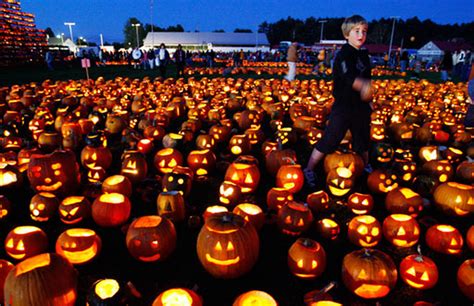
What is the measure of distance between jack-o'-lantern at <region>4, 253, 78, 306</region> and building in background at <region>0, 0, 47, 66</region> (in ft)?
112

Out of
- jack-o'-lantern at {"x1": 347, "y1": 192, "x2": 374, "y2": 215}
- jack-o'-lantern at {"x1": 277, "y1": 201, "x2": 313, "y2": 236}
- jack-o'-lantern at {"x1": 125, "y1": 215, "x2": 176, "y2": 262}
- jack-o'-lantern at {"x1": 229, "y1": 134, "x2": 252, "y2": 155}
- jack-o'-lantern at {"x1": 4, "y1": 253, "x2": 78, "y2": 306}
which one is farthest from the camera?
jack-o'-lantern at {"x1": 229, "y1": 134, "x2": 252, "y2": 155}

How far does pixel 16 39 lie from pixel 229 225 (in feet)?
134

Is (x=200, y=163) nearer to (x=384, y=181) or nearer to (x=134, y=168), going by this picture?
(x=134, y=168)

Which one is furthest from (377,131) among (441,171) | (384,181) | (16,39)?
(16,39)

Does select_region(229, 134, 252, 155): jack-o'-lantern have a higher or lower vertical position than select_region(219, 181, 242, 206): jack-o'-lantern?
higher

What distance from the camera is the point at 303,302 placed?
294 cm

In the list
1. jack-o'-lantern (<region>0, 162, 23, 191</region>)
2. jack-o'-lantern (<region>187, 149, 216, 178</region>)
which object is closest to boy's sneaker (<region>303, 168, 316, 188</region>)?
jack-o'-lantern (<region>187, 149, 216, 178</region>)

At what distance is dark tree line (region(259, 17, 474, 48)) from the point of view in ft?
328

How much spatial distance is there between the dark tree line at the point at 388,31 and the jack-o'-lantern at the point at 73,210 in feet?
313

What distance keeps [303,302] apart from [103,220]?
2.42 metres

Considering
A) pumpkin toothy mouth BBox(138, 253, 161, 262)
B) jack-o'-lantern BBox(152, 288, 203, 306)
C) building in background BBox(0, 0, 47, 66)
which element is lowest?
pumpkin toothy mouth BBox(138, 253, 161, 262)

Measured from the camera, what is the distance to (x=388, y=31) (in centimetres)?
10425

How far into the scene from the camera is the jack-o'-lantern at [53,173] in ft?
15.3

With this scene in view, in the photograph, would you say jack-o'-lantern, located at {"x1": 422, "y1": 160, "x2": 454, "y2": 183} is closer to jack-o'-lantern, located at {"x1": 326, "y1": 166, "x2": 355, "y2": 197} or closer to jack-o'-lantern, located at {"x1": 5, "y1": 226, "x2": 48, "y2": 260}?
jack-o'-lantern, located at {"x1": 326, "y1": 166, "x2": 355, "y2": 197}
